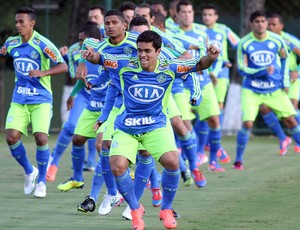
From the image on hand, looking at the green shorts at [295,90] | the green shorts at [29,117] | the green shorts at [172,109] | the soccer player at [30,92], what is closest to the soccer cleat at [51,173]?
the soccer player at [30,92]

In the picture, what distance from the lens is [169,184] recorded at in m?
10.4

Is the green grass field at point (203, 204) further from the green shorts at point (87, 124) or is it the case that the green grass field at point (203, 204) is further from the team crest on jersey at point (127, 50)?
the team crest on jersey at point (127, 50)

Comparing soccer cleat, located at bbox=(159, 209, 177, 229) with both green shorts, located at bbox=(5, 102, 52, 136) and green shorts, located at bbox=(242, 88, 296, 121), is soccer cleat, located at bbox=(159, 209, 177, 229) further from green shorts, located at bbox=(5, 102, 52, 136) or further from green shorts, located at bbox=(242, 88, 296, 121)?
green shorts, located at bbox=(242, 88, 296, 121)

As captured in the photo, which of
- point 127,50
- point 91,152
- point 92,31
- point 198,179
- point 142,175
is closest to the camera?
point 142,175

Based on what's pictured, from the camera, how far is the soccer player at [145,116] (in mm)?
10133

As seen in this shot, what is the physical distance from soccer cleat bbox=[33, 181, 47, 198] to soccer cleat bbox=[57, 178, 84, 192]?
519mm

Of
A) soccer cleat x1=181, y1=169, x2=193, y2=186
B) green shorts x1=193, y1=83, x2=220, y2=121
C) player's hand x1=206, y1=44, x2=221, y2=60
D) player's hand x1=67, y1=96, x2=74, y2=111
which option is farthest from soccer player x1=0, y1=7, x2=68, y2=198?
player's hand x1=206, y1=44, x2=221, y2=60

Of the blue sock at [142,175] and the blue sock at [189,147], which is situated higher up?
the blue sock at [142,175]

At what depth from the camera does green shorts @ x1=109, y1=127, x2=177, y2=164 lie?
10.2m

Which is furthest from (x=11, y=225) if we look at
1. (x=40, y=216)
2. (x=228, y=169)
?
(x=228, y=169)

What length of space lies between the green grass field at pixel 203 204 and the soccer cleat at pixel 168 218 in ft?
0.36

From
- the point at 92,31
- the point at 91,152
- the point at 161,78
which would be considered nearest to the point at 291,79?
the point at 91,152

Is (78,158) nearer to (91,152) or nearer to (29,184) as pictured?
(29,184)

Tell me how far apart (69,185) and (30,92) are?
118 centimetres
